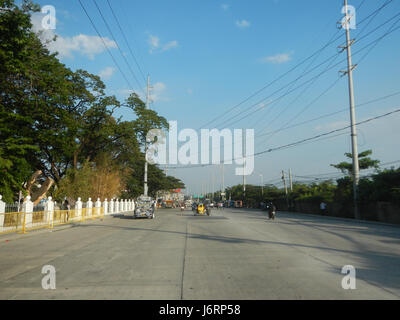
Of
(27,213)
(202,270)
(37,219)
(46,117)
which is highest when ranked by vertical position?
(46,117)

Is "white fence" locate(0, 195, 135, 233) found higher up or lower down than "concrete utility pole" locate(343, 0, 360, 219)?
lower down

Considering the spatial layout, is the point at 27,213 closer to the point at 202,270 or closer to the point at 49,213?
the point at 49,213

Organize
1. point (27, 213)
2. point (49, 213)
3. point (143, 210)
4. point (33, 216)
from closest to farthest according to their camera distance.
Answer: point (27, 213) < point (33, 216) < point (49, 213) < point (143, 210)

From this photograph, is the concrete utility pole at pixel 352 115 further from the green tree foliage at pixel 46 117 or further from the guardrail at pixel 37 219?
the guardrail at pixel 37 219

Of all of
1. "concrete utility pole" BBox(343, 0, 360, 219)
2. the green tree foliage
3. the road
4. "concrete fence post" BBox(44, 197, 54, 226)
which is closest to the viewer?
the road

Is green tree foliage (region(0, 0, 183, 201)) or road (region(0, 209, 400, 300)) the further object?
green tree foliage (region(0, 0, 183, 201))

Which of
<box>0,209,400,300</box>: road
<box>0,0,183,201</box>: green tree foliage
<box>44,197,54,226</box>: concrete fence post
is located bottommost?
<box>0,209,400,300</box>: road

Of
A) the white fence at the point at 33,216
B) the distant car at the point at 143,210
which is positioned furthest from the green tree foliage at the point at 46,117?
the distant car at the point at 143,210

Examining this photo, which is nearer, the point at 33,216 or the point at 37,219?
the point at 33,216

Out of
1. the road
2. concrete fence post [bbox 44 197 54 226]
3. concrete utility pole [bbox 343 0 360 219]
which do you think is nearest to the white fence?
concrete fence post [bbox 44 197 54 226]

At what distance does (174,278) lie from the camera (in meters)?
6.72

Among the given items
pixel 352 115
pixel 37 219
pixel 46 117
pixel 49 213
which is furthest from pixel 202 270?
pixel 352 115

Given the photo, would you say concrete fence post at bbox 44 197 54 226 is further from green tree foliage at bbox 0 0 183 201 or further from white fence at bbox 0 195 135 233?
green tree foliage at bbox 0 0 183 201
